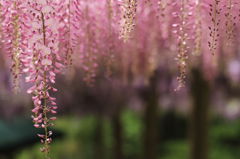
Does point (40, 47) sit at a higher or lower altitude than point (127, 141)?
higher

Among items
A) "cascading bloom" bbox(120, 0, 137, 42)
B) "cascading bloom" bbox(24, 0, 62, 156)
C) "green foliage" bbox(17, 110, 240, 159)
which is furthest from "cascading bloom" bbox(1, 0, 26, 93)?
"green foliage" bbox(17, 110, 240, 159)

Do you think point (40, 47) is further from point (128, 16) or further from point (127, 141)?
point (127, 141)

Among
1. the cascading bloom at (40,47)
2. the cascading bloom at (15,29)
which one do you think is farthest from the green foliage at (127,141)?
the cascading bloom at (40,47)

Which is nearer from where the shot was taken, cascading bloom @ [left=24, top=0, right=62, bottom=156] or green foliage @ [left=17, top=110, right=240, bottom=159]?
cascading bloom @ [left=24, top=0, right=62, bottom=156]

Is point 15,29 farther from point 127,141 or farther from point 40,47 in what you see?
point 127,141

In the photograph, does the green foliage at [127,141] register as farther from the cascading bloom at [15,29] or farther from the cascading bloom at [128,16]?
the cascading bloom at [128,16]

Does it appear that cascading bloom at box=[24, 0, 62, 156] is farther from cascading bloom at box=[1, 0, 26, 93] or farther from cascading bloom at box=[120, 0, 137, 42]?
cascading bloom at box=[120, 0, 137, 42]

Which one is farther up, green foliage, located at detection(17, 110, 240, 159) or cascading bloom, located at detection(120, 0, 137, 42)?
cascading bloom, located at detection(120, 0, 137, 42)

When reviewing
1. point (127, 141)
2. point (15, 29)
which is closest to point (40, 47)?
point (15, 29)

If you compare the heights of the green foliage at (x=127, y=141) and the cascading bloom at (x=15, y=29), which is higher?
the cascading bloom at (x=15, y=29)

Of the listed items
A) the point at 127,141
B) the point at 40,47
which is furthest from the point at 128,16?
the point at 127,141

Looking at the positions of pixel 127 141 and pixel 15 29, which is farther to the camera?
pixel 127 141


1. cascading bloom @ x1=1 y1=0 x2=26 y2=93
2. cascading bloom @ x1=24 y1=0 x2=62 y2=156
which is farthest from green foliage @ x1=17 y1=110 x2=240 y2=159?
cascading bloom @ x1=24 y1=0 x2=62 y2=156

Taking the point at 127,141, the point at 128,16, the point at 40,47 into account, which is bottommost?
the point at 127,141
